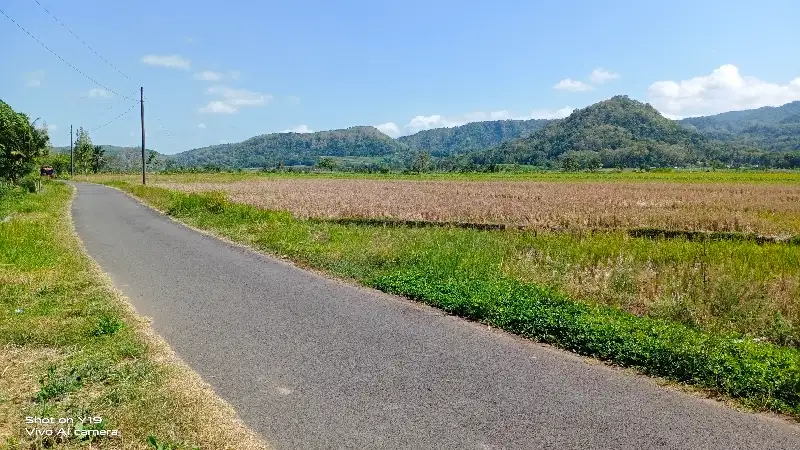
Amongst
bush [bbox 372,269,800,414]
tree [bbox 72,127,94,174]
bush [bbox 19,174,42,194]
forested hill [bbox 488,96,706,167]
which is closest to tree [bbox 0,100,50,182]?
bush [bbox 19,174,42,194]

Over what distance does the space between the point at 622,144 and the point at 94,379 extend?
604 feet

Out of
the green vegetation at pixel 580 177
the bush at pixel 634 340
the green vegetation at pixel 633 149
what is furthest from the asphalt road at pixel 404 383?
the green vegetation at pixel 633 149

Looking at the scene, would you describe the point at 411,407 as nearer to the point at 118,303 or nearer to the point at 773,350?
the point at 773,350

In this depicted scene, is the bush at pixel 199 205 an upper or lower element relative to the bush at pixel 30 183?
lower

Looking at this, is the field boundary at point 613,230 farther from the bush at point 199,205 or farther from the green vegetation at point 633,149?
the green vegetation at point 633,149

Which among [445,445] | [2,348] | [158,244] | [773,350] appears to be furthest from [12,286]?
[773,350]

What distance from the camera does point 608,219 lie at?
66.1 feet

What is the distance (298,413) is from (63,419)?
1.95m

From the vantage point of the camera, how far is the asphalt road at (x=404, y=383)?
450 cm

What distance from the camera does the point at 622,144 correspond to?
172m

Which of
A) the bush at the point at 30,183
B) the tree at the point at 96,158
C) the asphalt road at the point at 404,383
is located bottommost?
the asphalt road at the point at 404,383

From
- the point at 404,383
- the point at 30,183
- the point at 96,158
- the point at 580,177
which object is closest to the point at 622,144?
the point at 580,177

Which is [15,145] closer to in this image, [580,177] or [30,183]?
[30,183]

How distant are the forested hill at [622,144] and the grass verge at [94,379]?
150 metres
